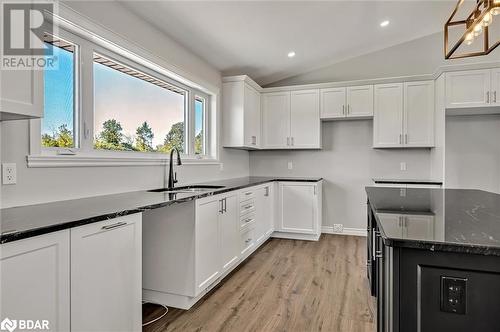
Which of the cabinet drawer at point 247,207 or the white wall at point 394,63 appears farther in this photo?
the white wall at point 394,63

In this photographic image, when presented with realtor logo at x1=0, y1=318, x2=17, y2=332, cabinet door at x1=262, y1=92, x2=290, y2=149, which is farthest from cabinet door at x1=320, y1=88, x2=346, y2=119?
realtor logo at x1=0, y1=318, x2=17, y2=332

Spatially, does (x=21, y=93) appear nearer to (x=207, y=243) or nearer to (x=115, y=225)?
(x=115, y=225)

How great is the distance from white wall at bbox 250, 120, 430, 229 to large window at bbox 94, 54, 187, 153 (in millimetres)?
2374

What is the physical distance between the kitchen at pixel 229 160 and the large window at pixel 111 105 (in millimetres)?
15

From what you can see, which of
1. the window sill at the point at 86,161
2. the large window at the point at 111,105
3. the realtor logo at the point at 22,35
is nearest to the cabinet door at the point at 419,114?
the large window at the point at 111,105

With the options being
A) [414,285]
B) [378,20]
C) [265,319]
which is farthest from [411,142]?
[414,285]

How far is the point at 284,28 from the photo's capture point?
3.51m

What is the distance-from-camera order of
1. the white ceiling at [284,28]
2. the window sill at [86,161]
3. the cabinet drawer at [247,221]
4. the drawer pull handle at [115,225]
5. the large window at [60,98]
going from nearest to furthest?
the drawer pull handle at [115,225] → the window sill at [86,161] → the large window at [60,98] → the white ceiling at [284,28] → the cabinet drawer at [247,221]

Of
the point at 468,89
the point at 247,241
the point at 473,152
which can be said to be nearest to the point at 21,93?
the point at 247,241

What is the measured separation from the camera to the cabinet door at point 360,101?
4.44 metres

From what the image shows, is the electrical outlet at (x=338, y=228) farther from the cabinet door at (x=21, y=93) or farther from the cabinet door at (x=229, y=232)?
the cabinet door at (x=21, y=93)

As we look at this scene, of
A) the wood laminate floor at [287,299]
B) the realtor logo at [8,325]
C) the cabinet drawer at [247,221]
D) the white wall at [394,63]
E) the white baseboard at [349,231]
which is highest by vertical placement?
the white wall at [394,63]

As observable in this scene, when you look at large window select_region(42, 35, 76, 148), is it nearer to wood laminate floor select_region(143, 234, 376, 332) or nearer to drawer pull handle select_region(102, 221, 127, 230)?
→ drawer pull handle select_region(102, 221, 127, 230)

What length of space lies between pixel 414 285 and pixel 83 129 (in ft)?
7.42
